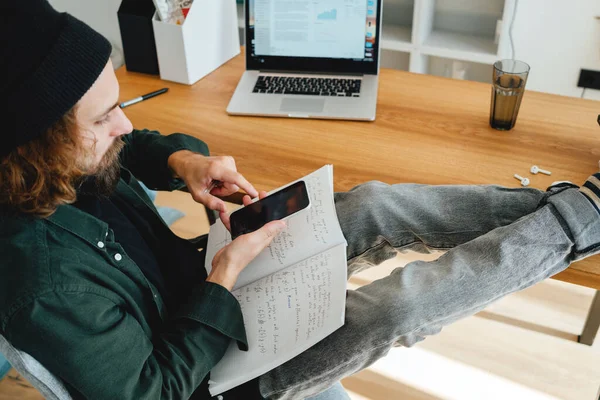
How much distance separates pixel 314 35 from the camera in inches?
57.6

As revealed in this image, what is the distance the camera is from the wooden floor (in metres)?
1.53

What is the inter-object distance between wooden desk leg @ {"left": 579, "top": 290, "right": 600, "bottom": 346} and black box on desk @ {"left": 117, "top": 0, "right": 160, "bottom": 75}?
1352 mm

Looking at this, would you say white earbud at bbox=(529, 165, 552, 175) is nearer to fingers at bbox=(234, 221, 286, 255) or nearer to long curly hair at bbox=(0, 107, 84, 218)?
fingers at bbox=(234, 221, 286, 255)

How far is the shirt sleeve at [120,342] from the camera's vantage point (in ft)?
2.35

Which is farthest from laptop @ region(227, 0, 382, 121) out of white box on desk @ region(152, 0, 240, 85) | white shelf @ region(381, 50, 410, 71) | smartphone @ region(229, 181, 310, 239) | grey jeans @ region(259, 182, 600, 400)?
white shelf @ region(381, 50, 410, 71)

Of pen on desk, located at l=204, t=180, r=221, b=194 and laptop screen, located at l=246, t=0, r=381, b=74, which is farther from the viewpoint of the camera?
laptop screen, located at l=246, t=0, r=381, b=74

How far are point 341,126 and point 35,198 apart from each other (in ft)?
2.48

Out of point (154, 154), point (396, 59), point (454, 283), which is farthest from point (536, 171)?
point (396, 59)

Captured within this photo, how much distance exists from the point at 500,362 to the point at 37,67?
1.40m

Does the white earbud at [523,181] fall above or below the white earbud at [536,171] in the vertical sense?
below

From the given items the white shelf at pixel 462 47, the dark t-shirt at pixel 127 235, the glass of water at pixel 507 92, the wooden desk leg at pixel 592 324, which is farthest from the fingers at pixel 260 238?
the white shelf at pixel 462 47

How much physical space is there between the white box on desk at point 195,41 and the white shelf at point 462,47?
0.90m

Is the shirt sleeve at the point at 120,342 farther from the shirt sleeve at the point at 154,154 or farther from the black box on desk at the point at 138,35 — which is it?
the black box on desk at the point at 138,35

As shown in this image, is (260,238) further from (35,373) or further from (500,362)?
(500,362)
